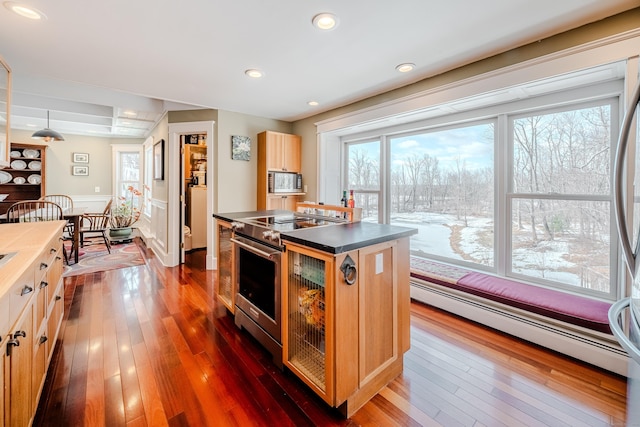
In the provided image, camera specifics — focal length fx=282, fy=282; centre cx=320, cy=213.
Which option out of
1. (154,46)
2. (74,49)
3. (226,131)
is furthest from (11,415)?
(226,131)

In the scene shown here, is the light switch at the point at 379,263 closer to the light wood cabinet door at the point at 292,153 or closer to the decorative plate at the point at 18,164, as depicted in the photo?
the light wood cabinet door at the point at 292,153

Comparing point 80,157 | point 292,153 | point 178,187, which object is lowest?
point 178,187

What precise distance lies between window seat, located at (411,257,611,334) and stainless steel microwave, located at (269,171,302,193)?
2.26 meters

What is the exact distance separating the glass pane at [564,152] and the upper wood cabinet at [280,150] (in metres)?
2.91

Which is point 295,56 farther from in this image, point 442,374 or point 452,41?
point 442,374

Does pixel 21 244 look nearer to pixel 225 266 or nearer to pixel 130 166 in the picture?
pixel 225 266

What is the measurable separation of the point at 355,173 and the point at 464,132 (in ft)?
5.24

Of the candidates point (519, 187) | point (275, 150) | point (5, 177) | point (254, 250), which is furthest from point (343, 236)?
point (5, 177)

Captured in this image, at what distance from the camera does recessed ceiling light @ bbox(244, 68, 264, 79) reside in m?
2.74

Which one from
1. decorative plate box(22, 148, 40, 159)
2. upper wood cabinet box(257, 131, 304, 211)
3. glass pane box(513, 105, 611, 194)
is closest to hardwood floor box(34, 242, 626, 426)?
glass pane box(513, 105, 611, 194)

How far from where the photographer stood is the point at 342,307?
1459mm

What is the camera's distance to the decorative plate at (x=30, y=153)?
5.71 meters

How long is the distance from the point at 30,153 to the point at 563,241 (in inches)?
346

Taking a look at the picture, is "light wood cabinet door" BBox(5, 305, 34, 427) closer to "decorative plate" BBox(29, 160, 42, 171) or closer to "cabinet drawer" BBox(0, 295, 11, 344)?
"cabinet drawer" BBox(0, 295, 11, 344)
